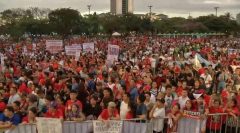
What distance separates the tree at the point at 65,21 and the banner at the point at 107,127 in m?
85.9

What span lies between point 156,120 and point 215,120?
1.25m

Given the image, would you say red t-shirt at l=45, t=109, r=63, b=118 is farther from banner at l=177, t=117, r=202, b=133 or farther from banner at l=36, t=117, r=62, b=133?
banner at l=177, t=117, r=202, b=133

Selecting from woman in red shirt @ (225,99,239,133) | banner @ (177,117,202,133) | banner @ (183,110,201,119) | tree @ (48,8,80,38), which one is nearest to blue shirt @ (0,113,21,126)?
banner @ (177,117,202,133)

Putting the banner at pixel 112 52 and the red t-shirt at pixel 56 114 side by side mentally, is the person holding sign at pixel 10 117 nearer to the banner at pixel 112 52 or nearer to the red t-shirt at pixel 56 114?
the red t-shirt at pixel 56 114

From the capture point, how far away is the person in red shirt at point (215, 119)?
956 centimetres

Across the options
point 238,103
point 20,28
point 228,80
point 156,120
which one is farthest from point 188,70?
point 20,28

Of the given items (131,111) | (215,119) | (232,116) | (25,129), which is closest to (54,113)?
(25,129)

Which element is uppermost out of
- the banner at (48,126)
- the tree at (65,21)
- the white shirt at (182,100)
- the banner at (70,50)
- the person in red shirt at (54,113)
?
the tree at (65,21)

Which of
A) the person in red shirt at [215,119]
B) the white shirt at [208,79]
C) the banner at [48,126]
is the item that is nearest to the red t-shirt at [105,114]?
the banner at [48,126]

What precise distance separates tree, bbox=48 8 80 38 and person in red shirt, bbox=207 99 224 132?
280 ft

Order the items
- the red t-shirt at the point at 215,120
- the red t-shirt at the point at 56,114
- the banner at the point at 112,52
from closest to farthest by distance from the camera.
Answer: the red t-shirt at the point at 56,114, the red t-shirt at the point at 215,120, the banner at the point at 112,52

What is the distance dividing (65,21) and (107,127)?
289 ft

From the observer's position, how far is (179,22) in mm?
137375

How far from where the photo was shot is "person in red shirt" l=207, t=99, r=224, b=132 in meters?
9.56
